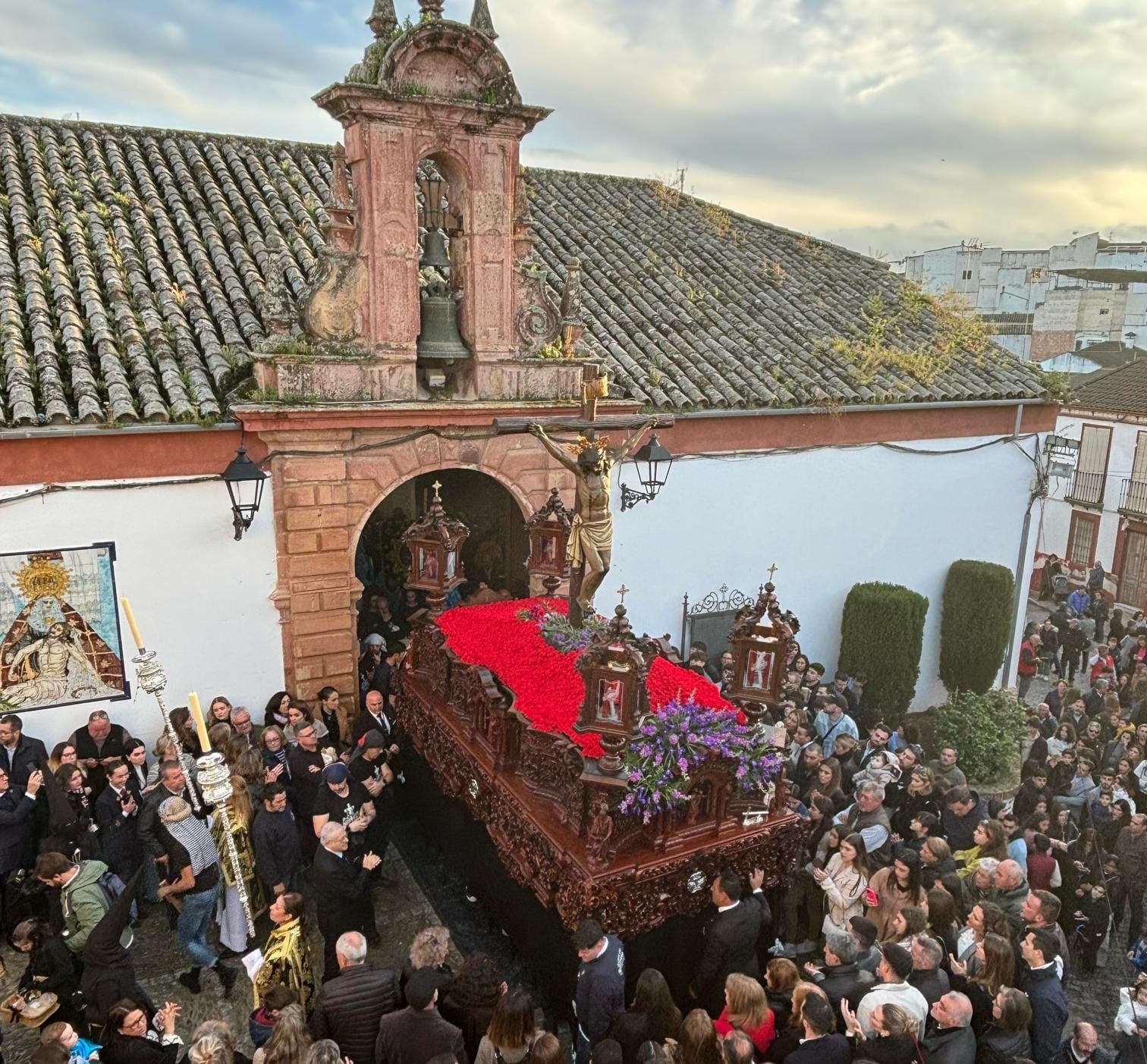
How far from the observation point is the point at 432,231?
959cm

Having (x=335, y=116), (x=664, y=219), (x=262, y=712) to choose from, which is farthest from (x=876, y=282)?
(x=262, y=712)

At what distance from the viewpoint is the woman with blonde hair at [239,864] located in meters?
6.89

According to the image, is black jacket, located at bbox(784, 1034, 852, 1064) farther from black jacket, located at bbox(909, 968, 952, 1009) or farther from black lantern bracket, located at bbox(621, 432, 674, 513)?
black lantern bracket, located at bbox(621, 432, 674, 513)

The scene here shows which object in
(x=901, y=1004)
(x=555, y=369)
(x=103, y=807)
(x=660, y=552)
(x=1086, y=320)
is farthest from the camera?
(x=1086, y=320)

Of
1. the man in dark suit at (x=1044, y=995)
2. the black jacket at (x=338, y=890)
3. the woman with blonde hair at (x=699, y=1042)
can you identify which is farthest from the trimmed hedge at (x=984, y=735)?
the black jacket at (x=338, y=890)

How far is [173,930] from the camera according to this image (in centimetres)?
746

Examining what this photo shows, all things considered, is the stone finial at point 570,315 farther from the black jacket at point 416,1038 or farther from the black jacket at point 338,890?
the black jacket at point 416,1038

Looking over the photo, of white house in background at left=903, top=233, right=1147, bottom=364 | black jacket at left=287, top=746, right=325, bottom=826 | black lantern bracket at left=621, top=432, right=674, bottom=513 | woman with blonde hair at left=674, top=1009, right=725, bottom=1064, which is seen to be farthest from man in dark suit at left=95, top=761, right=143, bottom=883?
white house in background at left=903, top=233, right=1147, bottom=364

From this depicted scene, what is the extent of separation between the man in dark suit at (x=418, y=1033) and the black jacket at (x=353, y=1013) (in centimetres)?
24

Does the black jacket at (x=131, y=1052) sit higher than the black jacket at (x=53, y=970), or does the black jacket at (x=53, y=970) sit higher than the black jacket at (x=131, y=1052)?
the black jacket at (x=131, y=1052)

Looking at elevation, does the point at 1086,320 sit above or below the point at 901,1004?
above

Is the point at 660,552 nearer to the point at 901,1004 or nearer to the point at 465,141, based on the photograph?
the point at 465,141

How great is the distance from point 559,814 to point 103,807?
363cm

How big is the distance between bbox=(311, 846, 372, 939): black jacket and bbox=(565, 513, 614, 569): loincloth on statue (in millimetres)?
2876
